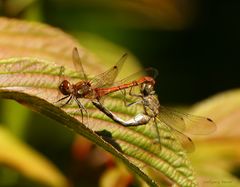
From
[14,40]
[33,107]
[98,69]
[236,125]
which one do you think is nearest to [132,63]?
[236,125]

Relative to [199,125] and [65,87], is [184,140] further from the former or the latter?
[65,87]

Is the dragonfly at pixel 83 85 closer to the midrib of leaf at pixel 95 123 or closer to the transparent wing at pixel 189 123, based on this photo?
the midrib of leaf at pixel 95 123

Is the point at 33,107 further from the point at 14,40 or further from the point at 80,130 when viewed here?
the point at 14,40

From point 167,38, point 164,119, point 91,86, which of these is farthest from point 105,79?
point 167,38

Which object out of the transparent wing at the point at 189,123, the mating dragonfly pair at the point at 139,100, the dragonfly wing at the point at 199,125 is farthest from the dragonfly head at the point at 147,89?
the dragonfly wing at the point at 199,125

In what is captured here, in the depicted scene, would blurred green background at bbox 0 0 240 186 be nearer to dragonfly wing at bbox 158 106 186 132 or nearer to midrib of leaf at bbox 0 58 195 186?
dragonfly wing at bbox 158 106 186 132

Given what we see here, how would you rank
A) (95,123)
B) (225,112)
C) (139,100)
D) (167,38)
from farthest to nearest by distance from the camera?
1. (167,38)
2. (225,112)
3. (139,100)
4. (95,123)

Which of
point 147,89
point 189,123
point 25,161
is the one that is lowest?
point 25,161
